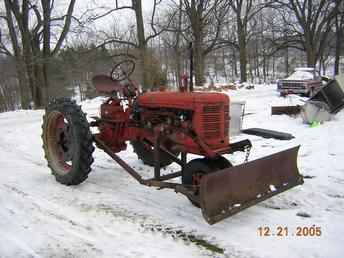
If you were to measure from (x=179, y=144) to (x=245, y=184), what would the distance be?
0.87m

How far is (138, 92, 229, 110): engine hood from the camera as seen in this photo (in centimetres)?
382

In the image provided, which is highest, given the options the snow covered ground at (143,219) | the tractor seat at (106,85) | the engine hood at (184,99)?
the tractor seat at (106,85)

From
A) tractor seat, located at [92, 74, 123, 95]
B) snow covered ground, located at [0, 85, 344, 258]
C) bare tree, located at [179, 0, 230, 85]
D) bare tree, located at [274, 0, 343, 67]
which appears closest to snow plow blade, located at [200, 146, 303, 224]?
snow covered ground, located at [0, 85, 344, 258]

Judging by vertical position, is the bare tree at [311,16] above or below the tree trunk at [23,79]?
above

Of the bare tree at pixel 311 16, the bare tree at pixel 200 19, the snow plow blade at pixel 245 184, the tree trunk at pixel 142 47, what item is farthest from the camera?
the bare tree at pixel 311 16

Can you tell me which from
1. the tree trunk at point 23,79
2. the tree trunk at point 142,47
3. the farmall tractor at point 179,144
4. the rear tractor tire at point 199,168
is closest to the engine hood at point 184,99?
the farmall tractor at point 179,144

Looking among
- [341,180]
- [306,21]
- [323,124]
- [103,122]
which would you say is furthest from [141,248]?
[306,21]

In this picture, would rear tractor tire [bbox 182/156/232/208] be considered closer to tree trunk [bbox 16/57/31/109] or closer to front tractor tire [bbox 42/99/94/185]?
front tractor tire [bbox 42/99/94/185]

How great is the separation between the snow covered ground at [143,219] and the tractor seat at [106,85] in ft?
4.12

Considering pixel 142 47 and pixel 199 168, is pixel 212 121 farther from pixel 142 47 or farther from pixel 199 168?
pixel 142 47

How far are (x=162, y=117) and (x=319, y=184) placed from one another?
85.4 inches

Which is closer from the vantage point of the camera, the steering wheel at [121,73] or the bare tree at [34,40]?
the steering wheel at [121,73]

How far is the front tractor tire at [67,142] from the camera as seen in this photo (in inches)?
181

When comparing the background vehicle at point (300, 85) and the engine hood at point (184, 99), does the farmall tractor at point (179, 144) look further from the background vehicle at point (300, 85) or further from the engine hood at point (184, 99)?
the background vehicle at point (300, 85)
